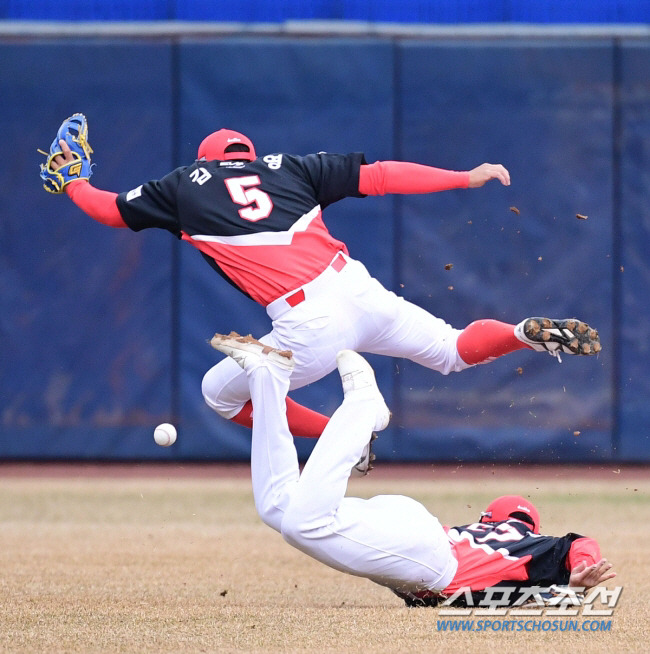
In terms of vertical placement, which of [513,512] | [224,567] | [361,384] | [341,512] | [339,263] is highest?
[339,263]

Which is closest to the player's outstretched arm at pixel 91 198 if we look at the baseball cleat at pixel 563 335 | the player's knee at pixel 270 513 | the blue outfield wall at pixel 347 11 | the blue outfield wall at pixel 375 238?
the player's knee at pixel 270 513

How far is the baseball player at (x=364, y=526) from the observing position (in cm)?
398

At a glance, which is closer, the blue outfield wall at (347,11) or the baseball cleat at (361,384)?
the baseball cleat at (361,384)

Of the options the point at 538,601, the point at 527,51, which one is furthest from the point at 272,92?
the point at 538,601

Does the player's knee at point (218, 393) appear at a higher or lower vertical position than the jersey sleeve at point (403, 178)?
lower

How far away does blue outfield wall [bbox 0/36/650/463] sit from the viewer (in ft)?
27.3

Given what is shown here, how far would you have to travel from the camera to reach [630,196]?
332 inches

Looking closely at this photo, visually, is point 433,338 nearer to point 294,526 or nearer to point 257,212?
point 257,212

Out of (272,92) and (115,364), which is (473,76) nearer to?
(272,92)

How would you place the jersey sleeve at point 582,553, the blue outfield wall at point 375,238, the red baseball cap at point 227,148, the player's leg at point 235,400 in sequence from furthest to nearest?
the blue outfield wall at point 375,238 < the red baseball cap at point 227,148 < the player's leg at point 235,400 < the jersey sleeve at point 582,553

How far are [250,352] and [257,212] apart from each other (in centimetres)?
63

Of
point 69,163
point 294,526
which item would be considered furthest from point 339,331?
point 69,163

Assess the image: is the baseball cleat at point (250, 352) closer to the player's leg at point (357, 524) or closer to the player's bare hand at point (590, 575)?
the player's leg at point (357, 524)

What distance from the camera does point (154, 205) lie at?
15.5 feet
